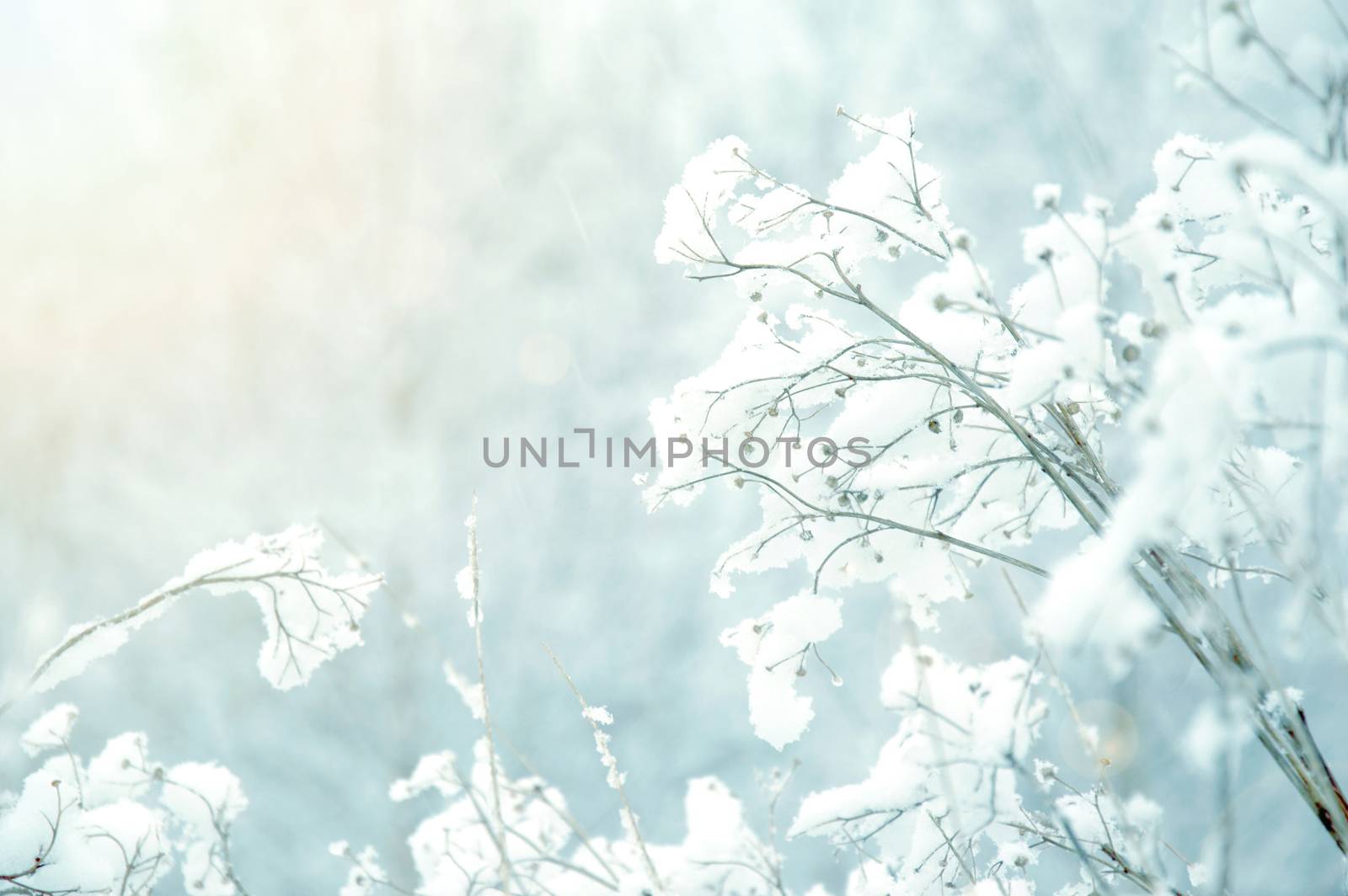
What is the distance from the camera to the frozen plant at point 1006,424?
800mm

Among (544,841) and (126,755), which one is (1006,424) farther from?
(126,755)

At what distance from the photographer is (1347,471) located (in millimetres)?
715

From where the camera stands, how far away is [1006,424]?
1.34 m

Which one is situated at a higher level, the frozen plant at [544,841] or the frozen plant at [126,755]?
the frozen plant at [126,755]

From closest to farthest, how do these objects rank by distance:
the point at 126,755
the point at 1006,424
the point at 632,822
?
the point at 632,822, the point at 1006,424, the point at 126,755

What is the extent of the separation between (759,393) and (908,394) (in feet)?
1.00

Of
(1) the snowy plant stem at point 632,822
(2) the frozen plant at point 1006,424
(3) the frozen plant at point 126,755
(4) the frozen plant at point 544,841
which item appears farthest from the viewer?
(3) the frozen plant at point 126,755

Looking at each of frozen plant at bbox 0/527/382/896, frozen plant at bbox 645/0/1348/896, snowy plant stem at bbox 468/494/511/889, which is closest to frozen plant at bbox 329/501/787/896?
snowy plant stem at bbox 468/494/511/889

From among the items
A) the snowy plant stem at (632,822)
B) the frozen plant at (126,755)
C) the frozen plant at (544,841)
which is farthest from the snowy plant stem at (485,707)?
the frozen plant at (126,755)

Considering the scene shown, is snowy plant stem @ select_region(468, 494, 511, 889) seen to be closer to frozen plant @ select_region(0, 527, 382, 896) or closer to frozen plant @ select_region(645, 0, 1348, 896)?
frozen plant @ select_region(0, 527, 382, 896)

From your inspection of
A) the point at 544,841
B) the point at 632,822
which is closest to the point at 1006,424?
the point at 632,822

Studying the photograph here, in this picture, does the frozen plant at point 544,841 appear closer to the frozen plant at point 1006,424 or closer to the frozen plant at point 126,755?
the frozen plant at point 1006,424

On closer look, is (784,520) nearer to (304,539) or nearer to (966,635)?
(966,635)

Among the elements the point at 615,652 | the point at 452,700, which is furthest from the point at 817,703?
the point at 452,700
